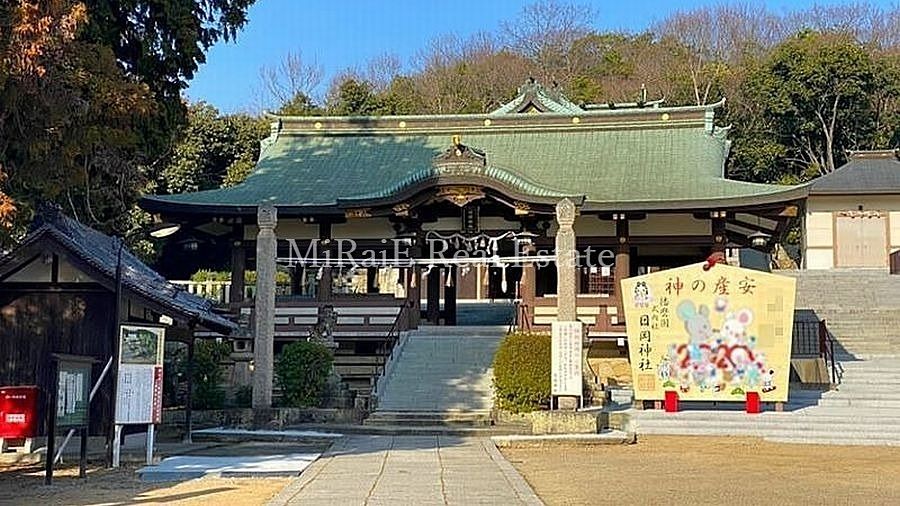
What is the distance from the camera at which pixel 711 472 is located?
34.7ft

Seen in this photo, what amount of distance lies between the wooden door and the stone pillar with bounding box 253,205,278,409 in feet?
80.7

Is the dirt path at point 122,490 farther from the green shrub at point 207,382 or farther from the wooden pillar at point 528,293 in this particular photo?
the wooden pillar at point 528,293

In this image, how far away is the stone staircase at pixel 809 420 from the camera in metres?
13.7

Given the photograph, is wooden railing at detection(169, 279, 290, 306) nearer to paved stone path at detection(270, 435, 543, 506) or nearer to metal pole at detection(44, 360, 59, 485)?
paved stone path at detection(270, 435, 543, 506)

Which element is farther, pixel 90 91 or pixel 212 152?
pixel 212 152

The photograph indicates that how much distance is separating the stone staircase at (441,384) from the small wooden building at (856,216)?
18777 millimetres

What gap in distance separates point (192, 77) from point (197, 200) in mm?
8622

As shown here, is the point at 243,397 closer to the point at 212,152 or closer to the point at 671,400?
the point at 671,400

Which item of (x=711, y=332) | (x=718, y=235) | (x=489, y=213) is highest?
(x=489, y=213)

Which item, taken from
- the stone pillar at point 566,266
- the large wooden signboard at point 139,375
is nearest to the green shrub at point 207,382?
the large wooden signboard at point 139,375

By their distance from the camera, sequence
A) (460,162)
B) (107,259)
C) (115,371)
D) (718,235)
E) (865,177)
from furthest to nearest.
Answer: (865,177) < (718,235) < (460,162) < (107,259) < (115,371)

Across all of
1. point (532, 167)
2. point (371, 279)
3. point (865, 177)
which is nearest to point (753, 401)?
point (532, 167)

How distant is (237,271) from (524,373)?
29.9 ft

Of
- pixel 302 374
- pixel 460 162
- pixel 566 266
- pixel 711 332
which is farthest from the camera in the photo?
pixel 460 162
